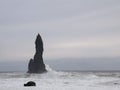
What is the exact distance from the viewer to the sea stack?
107m

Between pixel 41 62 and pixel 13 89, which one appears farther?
pixel 41 62

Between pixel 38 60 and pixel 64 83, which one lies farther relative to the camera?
pixel 38 60

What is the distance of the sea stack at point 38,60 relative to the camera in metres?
107

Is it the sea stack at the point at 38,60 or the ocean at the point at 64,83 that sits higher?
the sea stack at the point at 38,60

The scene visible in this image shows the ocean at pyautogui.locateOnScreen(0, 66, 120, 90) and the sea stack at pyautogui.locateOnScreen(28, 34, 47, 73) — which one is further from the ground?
the sea stack at pyautogui.locateOnScreen(28, 34, 47, 73)

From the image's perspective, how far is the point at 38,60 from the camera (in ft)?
362

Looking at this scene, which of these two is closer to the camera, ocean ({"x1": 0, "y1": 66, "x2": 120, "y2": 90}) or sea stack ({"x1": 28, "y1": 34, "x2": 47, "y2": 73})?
ocean ({"x1": 0, "y1": 66, "x2": 120, "y2": 90})

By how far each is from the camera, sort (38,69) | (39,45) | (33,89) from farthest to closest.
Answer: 1. (39,45)
2. (38,69)
3. (33,89)

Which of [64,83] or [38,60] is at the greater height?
→ [38,60]

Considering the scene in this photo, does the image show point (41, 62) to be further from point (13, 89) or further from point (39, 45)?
point (13, 89)

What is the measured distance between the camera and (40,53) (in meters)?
113

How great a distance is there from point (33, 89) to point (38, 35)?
3212 inches

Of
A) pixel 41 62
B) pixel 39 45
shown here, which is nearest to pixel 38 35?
pixel 39 45

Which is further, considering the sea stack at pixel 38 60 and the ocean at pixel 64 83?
the sea stack at pixel 38 60
